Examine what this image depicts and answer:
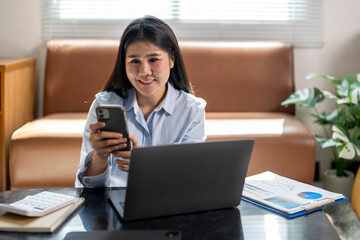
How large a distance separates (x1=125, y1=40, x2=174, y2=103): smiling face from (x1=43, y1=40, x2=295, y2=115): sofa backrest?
1377mm

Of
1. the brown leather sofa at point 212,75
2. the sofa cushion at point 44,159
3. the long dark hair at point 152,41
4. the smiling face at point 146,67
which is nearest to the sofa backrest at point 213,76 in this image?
the brown leather sofa at point 212,75

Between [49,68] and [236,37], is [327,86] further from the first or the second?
[49,68]

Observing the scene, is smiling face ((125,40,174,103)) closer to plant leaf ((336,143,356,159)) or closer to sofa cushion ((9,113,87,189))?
sofa cushion ((9,113,87,189))

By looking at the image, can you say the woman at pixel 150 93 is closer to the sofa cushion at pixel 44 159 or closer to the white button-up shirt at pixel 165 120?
the white button-up shirt at pixel 165 120

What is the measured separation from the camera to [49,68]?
2.91m

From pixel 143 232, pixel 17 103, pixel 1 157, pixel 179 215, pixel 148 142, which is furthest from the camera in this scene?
pixel 17 103

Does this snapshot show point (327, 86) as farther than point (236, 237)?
Yes

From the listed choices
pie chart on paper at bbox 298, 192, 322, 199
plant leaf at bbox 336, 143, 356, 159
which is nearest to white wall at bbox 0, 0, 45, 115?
plant leaf at bbox 336, 143, 356, 159

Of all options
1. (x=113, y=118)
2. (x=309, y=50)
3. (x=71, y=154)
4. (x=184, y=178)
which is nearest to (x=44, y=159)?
(x=71, y=154)

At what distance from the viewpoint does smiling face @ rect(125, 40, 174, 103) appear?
4.73ft

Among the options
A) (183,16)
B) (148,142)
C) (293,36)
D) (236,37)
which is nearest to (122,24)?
(183,16)

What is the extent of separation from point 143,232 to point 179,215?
0.13 metres

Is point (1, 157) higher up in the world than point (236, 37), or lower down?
lower down

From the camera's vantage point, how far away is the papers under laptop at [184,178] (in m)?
0.98
